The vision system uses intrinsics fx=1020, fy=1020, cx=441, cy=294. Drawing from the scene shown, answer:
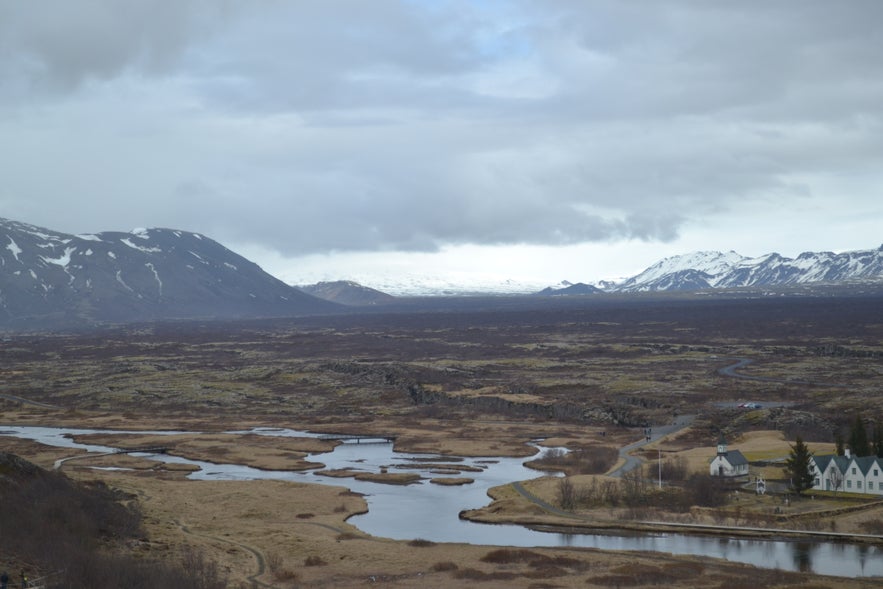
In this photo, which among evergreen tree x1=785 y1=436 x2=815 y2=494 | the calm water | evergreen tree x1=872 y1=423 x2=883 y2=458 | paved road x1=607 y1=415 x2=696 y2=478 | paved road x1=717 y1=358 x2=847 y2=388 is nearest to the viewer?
the calm water

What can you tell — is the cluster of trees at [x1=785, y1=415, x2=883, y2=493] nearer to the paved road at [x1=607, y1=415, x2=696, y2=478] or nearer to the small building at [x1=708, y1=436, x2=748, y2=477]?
the small building at [x1=708, y1=436, x2=748, y2=477]

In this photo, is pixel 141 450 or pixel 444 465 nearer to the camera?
pixel 444 465

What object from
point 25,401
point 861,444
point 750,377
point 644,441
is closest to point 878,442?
point 861,444

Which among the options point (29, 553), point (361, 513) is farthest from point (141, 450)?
point (29, 553)

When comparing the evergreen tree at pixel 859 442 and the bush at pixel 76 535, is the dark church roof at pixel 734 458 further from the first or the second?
the bush at pixel 76 535

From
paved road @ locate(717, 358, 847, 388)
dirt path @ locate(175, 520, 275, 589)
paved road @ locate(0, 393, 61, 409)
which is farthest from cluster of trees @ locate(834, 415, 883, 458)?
paved road @ locate(0, 393, 61, 409)

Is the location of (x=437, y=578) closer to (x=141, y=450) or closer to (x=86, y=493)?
(x=86, y=493)

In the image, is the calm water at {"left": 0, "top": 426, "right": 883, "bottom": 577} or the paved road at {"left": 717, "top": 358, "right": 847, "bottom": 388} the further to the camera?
the paved road at {"left": 717, "top": 358, "right": 847, "bottom": 388}
